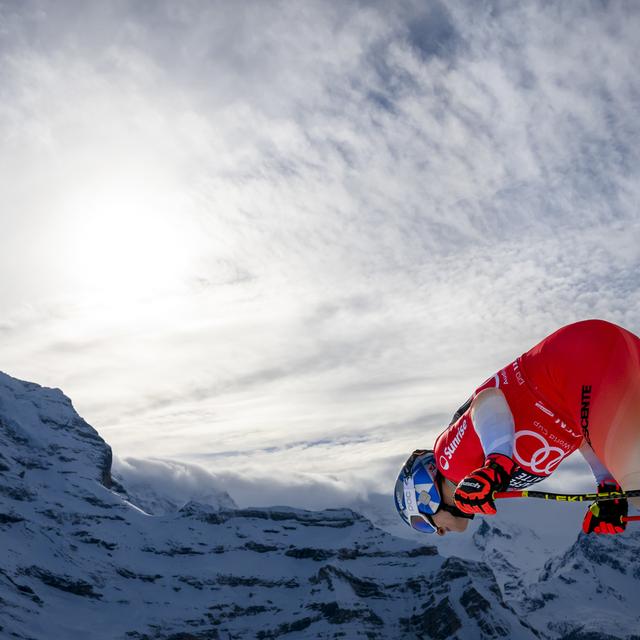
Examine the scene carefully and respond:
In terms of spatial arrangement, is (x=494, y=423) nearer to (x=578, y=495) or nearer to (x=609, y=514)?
(x=578, y=495)

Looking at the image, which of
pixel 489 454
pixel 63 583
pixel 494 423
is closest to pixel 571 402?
pixel 494 423

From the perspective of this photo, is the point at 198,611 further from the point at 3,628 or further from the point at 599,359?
the point at 599,359

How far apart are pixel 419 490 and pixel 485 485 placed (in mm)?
1802

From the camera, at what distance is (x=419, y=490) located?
22.5ft

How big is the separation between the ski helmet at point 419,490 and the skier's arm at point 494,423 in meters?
1.31

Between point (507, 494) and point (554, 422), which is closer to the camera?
point (507, 494)

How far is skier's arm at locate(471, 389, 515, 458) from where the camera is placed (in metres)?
5.47

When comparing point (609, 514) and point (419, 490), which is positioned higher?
point (419, 490)

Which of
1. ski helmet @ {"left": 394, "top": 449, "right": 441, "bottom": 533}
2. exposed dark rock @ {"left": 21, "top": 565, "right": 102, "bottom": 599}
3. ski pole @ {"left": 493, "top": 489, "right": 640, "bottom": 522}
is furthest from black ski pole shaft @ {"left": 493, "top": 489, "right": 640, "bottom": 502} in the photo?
exposed dark rock @ {"left": 21, "top": 565, "right": 102, "bottom": 599}

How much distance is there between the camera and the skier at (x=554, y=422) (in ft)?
16.6

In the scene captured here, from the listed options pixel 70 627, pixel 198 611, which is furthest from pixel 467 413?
pixel 198 611

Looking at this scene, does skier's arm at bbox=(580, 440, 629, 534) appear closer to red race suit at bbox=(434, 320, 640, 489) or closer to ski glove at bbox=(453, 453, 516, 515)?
red race suit at bbox=(434, 320, 640, 489)

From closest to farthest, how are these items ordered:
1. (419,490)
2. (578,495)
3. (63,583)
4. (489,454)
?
1. (578,495)
2. (489,454)
3. (419,490)
4. (63,583)

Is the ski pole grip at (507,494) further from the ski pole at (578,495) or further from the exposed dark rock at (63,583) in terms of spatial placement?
the exposed dark rock at (63,583)
